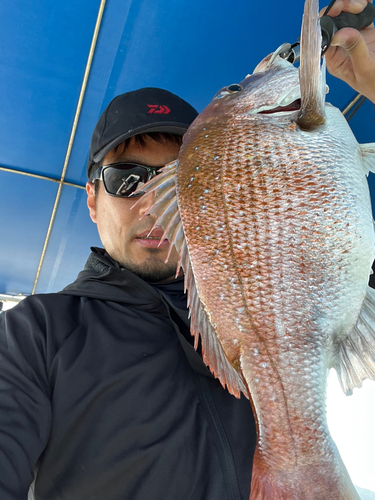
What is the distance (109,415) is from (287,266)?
25.1 inches

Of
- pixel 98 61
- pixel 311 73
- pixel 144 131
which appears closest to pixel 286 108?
pixel 311 73

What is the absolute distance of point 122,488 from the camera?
82 centimetres

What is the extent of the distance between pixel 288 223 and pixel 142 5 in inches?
64.2

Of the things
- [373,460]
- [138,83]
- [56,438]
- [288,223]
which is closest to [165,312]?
[56,438]

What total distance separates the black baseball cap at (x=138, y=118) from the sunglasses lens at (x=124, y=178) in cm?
9

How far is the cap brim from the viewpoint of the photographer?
4.09ft

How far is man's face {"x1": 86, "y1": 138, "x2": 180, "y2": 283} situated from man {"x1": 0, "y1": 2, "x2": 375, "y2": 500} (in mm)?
63

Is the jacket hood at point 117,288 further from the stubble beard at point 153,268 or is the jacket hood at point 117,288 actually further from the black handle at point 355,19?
the black handle at point 355,19

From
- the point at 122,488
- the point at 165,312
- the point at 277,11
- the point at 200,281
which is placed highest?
the point at 277,11


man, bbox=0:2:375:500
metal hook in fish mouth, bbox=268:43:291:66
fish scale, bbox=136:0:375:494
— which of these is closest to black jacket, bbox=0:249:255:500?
man, bbox=0:2:375:500

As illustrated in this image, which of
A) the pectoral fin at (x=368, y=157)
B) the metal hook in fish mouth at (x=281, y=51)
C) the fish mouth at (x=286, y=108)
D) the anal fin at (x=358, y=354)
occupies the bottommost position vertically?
the anal fin at (x=358, y=354)

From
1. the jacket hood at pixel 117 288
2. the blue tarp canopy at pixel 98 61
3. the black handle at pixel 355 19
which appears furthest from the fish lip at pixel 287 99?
the blue tarp canopy at pixel 98 61

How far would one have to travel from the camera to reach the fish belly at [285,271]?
0.55 metres

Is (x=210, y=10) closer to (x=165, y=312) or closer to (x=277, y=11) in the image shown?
(x=277, y=11)
